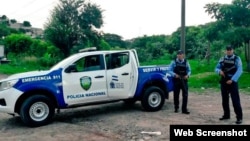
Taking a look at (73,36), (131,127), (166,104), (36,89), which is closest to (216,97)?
(166,104)

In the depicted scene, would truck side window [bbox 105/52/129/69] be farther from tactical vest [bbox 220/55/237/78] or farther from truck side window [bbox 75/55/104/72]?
tactical vest [bbox 220/55/237/78]

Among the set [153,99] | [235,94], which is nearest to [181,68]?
[153,99]

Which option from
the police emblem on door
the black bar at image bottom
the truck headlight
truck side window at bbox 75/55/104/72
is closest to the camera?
the black bar at image bottom

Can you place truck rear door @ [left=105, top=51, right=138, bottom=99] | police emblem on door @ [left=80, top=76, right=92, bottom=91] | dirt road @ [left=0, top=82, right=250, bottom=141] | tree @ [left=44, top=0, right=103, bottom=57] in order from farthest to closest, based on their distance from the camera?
tree @ [left=44, top=0, right=103, bottom=57] → truck rear door @ [left=105, top=51, right=138, bottom=99] → police emblem on door @ [left=80, top=76, right=92, bottom=91] → dirt road @ [left=0, top=82, right=250, bottom=141]

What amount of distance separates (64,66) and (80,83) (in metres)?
0.58

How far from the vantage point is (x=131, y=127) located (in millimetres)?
7840

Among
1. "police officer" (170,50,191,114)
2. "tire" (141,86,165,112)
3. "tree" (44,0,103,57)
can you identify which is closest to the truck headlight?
"tire" (141,86,165,112)

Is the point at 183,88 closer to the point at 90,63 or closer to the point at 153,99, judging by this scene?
the point at 153,99

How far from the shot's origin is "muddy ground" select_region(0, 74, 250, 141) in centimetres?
719

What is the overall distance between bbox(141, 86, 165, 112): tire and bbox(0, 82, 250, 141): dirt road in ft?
0.64

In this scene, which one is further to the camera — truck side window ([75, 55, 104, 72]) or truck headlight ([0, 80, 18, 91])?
truck side window ([75, 55, 104, 72])

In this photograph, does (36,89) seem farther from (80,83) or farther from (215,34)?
(215,34)

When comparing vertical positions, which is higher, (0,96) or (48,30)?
(48,30)

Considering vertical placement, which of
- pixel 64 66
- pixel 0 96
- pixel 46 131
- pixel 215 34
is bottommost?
pixel 46 131
